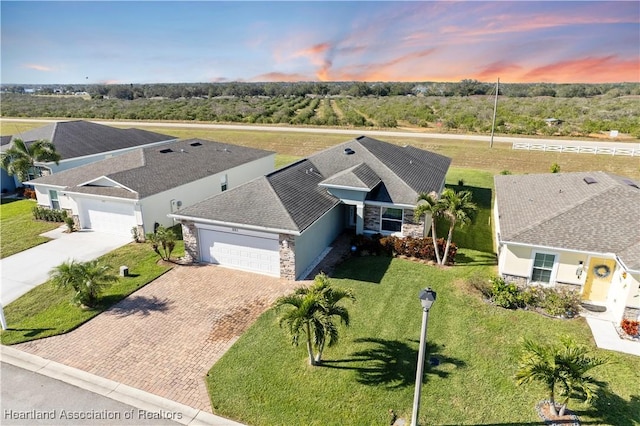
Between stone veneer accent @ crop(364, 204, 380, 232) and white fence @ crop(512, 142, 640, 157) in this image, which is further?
white fence @ crop(512, 142, 640, 157)

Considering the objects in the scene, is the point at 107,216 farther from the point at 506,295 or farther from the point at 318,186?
the point at 506,295

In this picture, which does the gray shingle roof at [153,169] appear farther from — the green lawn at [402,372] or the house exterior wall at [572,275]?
the house exterior wall at [572,275]

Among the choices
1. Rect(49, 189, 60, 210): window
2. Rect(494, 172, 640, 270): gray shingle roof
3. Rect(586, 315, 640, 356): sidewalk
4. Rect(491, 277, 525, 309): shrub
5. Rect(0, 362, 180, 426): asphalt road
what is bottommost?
Rect(0, 362, 180, 426): asphalt road

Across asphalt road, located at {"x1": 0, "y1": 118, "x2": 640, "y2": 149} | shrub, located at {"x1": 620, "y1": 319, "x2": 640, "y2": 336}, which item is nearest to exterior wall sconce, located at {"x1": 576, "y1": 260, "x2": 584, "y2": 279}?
shrub, located at {"x1": 620, "y1": 319, "x2": 640, "y2": 336}

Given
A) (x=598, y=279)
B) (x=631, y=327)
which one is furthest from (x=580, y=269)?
(x=631, y=327)

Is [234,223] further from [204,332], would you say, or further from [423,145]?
[423,145]

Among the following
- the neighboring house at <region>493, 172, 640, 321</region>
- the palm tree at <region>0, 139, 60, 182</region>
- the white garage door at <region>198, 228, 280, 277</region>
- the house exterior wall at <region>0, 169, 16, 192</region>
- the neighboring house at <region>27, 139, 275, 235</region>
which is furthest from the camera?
the house exterior wall at <region>0, 169, 16, 192</region>

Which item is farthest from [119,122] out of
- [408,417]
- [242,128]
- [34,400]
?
[408,417]

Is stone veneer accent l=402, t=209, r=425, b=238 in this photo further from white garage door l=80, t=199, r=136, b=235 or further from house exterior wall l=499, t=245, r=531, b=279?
white garage door l=80, t=199, r=136, b=235
